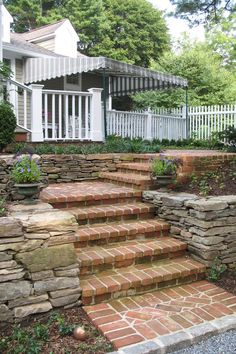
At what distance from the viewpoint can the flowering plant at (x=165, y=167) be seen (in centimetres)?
434

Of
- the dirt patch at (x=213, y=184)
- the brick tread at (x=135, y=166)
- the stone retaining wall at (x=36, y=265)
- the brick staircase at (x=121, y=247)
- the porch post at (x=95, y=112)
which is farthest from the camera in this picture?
the porch post at (x=95, y=112)

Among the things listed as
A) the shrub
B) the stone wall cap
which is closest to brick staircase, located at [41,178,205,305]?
the stone wall cap

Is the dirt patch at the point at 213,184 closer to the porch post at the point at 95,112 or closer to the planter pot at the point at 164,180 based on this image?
the planter pot at the point at 164,180

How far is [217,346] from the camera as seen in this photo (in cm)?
244

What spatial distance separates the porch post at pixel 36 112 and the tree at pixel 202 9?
110 inches

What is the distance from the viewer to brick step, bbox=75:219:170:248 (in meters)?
3.54

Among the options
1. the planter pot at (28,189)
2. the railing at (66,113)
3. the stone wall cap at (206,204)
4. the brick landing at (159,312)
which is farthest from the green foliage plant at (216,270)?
the railing at (66,113)

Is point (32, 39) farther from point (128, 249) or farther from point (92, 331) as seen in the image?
point (92, 331)

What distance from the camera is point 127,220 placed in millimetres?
4113

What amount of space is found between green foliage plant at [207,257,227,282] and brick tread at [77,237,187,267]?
14.3 inches

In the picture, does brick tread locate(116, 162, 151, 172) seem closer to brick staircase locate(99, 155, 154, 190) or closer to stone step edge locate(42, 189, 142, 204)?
brick staircase locate(99, 155, 154, 190)

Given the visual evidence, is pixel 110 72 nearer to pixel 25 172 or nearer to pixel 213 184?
pixel 213 184

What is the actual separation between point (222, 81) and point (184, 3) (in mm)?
10559

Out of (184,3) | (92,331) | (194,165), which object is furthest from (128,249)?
(184,3)
